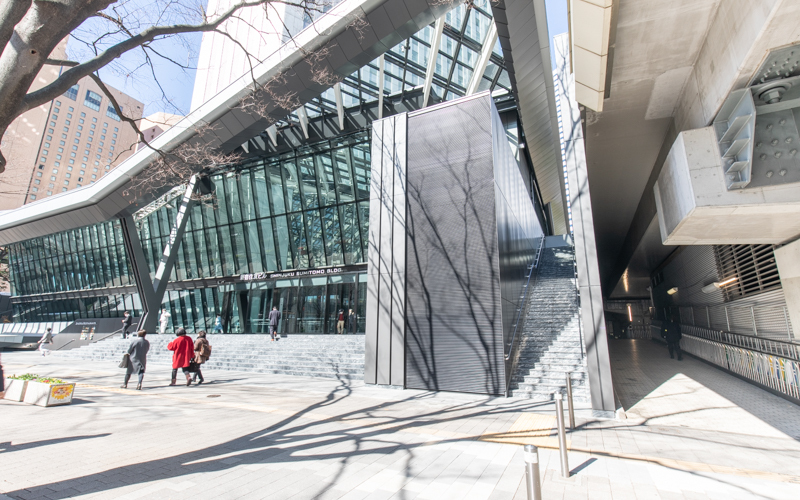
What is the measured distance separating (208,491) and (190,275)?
2866cm

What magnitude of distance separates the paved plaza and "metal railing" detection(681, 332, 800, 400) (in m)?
Answer: 0.45

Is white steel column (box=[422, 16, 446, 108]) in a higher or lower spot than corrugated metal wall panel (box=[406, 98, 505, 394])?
higher

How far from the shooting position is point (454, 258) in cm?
961

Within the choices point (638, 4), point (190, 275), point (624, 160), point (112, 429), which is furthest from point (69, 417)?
point (190, 275)

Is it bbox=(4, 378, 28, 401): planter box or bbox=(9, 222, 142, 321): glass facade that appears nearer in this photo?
bbox=(4, 378, 28, 401): planter box

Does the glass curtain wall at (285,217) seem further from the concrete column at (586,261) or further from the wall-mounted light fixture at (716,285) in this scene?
the wall-mounted light fixture at (716,285)

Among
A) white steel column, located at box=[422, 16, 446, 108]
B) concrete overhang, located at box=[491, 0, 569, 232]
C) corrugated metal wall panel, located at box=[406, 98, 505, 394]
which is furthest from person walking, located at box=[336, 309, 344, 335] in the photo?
concrete overhang, located at box=[491, 0, 569, 232]

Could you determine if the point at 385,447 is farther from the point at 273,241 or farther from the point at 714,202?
the point at 273,241

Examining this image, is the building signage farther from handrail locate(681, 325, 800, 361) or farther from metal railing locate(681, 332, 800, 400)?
handrail locate(681, 325, 800, 361)

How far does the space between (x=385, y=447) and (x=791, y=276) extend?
912 cm

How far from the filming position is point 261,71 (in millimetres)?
13727

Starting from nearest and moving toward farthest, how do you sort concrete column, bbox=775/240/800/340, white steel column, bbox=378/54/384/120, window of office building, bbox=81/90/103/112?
concrete column, bbox=775/240/800/340 < white steel column, bbox=378/54/384/120 < window of office building, bbox=81/90/103/112

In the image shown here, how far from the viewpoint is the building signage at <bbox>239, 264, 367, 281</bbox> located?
73.8 ft

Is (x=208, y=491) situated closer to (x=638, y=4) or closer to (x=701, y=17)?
(x=638, y=4)
